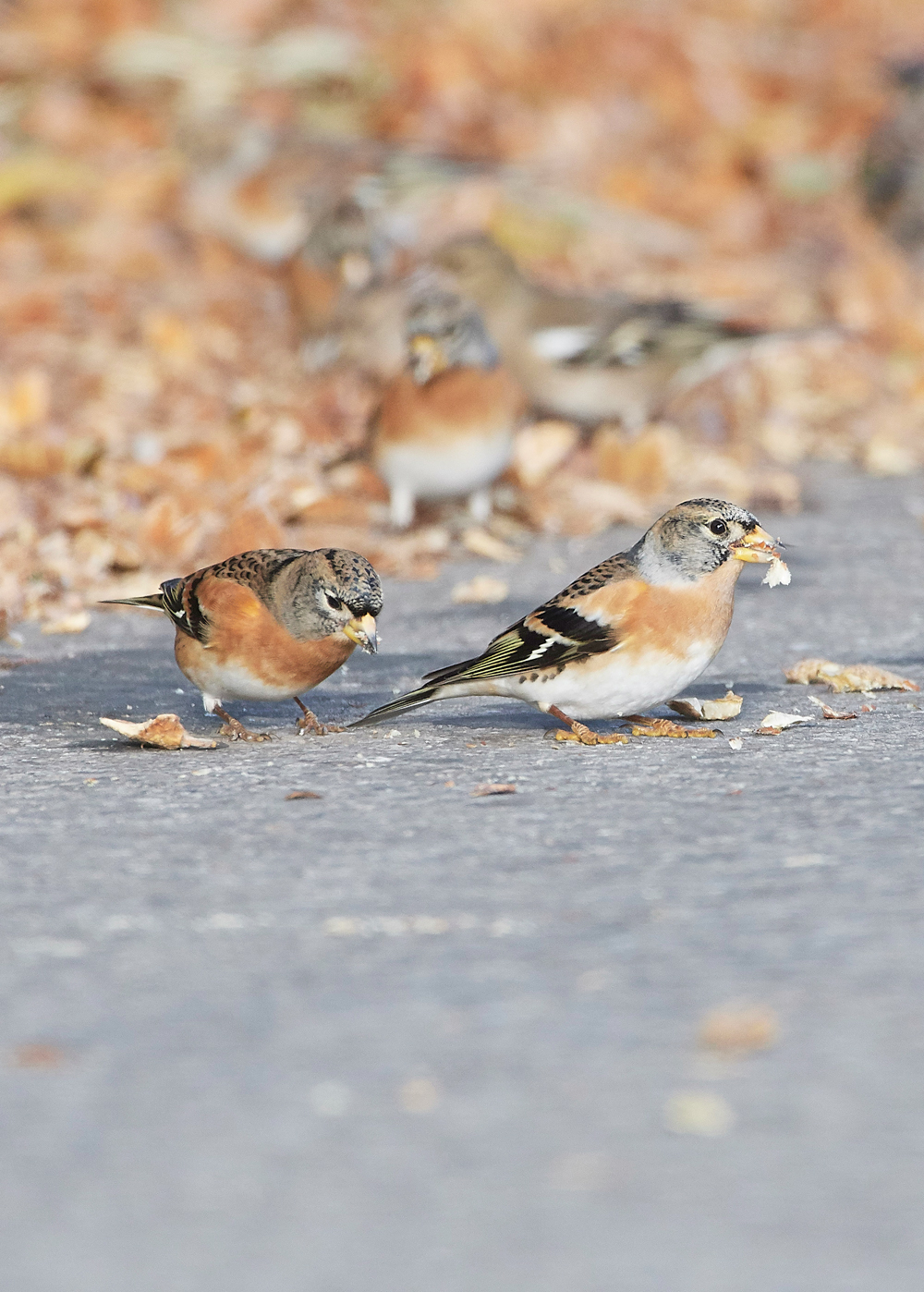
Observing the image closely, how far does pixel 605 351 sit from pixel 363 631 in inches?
182

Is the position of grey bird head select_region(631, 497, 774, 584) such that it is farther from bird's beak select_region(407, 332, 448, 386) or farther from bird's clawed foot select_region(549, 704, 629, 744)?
bird's beak select_region(407, 332, 448, 386)

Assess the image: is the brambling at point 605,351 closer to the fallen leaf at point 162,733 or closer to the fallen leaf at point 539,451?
the fallen leaf at point 539,451

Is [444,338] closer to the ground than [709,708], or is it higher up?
higher up

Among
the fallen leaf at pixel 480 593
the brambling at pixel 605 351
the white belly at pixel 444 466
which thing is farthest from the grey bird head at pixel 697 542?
the brambling at pixel 605 351

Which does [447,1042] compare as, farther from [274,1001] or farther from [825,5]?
[825,5]

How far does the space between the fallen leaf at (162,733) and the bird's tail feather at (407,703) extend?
37 centimetres

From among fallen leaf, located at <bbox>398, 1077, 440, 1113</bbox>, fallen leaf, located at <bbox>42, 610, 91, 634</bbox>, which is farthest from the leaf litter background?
fallen leaf, located at <bbox>398, 1077, 440, 1113</bbox>

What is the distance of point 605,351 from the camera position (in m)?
8.54

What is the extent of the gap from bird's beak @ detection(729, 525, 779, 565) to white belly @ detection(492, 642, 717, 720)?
0.79ft

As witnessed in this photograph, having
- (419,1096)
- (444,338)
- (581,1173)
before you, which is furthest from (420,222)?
(581,1173)

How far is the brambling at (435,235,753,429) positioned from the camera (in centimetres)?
855

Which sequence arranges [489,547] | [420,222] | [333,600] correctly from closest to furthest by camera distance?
[333,600] → [489,547] → [420,222]

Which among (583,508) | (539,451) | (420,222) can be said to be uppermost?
(420,222)

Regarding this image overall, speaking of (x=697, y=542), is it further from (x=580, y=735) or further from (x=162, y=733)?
(x=162, y=733)
